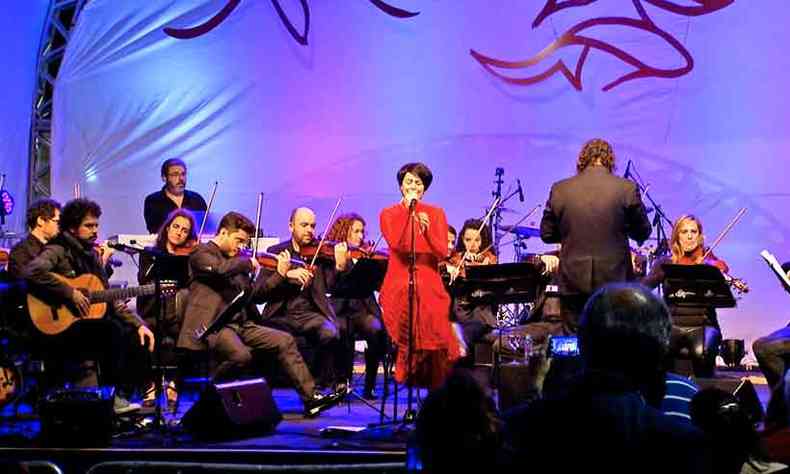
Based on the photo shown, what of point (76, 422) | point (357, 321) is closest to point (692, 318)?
point (357, 321)

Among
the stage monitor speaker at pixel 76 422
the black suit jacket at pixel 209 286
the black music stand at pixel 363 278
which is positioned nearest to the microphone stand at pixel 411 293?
the black music stand at pixel 363 278

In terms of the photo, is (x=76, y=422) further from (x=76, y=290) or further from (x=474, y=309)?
(x=474, y=309)

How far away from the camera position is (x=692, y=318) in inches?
267

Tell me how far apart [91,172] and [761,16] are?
631cm

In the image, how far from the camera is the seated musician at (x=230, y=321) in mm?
6848

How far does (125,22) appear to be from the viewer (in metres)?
10.4

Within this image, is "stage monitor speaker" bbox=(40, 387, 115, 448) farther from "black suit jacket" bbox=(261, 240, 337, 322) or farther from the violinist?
the violinist

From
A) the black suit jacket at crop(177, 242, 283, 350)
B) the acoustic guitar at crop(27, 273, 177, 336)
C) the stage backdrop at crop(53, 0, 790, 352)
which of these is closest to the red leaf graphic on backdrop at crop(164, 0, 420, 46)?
the stage backdrop at crop(53, 0, 790, 352)

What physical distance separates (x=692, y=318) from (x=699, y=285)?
552 mm

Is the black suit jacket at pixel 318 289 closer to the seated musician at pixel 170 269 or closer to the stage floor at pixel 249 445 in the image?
the seated musician at pixel 170 269

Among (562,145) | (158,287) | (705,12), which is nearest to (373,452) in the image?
(158,287)

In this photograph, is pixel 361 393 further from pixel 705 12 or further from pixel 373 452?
pixel 705 12

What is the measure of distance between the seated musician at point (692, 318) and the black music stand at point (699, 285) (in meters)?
0.16

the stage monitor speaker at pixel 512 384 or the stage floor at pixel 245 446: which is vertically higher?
the stage monitor speaker at pixel 512 384
